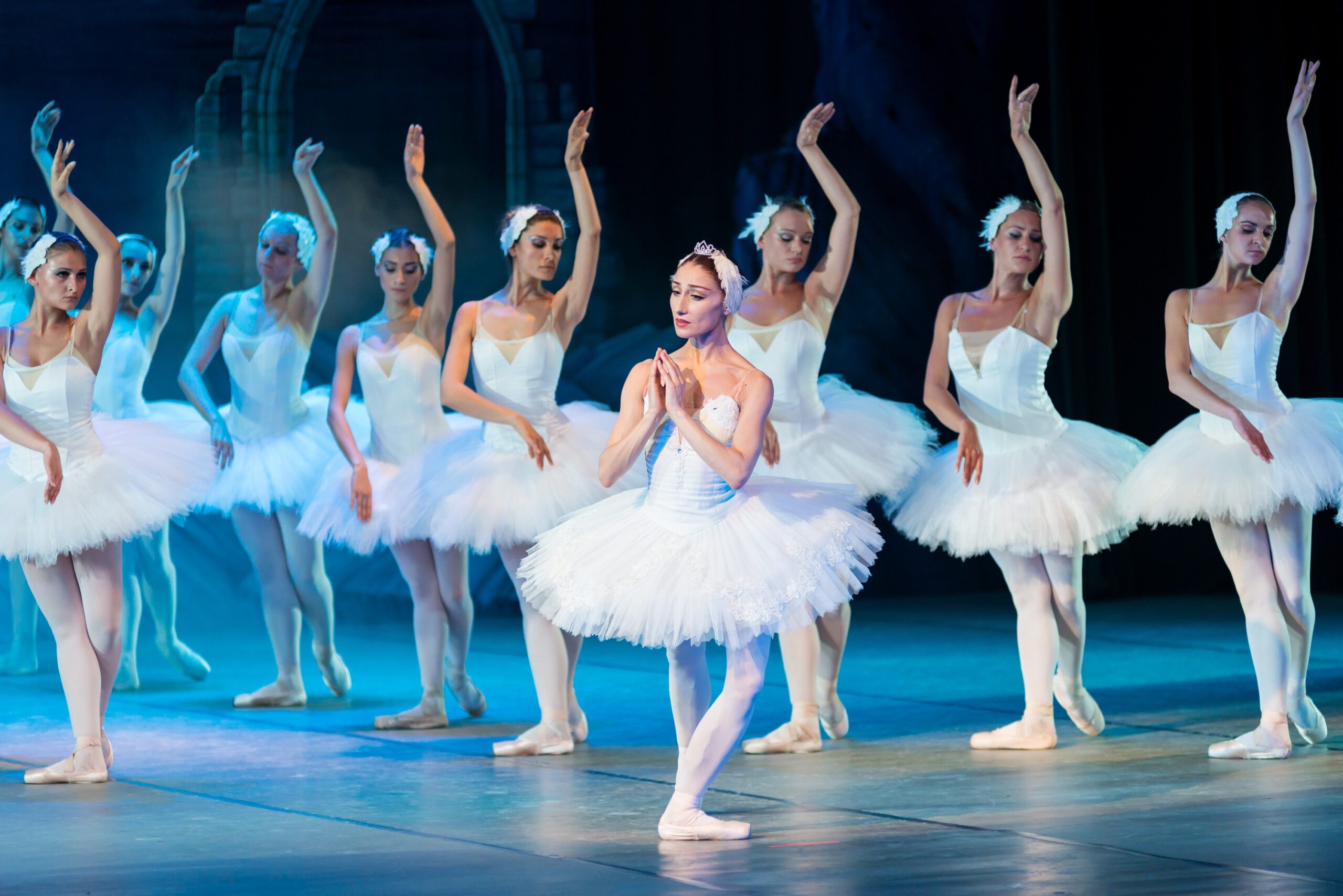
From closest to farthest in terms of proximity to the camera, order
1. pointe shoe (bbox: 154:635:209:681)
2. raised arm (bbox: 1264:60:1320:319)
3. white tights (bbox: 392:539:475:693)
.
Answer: raised arm (bbox: 1264:60:1320:319), white tights (bbox: 392:539:475:693), pointe shoe (bbox: 154:635:209:681)

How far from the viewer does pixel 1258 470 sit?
4395 millimetres

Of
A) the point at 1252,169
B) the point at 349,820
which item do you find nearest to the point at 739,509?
the point at 349,820

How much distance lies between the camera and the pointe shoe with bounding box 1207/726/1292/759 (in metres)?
4.38

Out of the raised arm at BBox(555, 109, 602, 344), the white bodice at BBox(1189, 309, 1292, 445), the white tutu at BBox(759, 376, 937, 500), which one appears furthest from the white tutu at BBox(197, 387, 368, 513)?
the white bodice at BBox(1189, 309, 1292, 445)

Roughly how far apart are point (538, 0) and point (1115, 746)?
4969 millimetres

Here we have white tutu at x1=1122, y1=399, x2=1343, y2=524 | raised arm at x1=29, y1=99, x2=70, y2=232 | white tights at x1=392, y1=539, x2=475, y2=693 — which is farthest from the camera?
raised arm at x1=29, y1=99, x2=70, y2=232

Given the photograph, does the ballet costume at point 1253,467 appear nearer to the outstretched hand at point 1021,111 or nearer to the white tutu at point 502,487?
the outstretched hand at point 1021,111

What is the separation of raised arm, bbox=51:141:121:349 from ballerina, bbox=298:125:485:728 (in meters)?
0.98

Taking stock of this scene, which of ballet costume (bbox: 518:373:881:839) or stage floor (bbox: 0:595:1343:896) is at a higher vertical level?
ballet costume (bbox: 518:373:881:839)

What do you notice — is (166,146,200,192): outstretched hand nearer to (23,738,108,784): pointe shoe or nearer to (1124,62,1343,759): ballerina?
(23,738,108,784): pointe shoe

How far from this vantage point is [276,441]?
571 centimetres

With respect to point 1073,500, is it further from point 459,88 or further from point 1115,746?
point 459,88

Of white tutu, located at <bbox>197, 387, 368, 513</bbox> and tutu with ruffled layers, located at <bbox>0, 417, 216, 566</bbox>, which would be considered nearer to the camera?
tutu with ruffled layers, located at <bbox>0, 417, 216, 566</bbox>

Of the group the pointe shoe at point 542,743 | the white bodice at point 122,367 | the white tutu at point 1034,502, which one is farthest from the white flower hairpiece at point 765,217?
the white bodice at point 122,367
